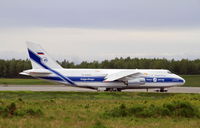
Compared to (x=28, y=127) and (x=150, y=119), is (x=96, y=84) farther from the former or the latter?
(x=28, y=127)

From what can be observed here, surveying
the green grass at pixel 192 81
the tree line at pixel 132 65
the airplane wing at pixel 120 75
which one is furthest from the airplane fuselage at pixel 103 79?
the tree line at pixel 132 65

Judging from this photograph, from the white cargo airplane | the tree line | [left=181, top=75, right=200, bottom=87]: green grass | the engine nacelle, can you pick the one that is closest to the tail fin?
the white cargo airplane


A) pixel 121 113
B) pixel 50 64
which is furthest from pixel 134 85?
pixel 121 113

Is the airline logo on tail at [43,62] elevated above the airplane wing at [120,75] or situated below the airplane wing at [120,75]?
above

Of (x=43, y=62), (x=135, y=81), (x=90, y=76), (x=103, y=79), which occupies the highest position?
(x=43, y=62)

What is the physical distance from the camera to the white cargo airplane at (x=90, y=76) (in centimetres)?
5338

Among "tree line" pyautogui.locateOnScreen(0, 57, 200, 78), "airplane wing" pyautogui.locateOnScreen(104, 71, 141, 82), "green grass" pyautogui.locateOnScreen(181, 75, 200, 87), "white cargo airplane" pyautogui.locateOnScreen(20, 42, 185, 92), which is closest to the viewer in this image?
"white cargo airplane" pyautogui.locateOnScreen(20, 42, 185, 92)

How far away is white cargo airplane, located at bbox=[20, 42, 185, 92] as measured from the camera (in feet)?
175

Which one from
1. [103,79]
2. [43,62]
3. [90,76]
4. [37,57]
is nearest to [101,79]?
[103,79]

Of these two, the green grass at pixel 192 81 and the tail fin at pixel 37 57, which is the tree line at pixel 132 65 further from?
the tail fin at pixel 37 57

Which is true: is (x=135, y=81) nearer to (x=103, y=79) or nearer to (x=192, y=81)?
(x=103, y=79)

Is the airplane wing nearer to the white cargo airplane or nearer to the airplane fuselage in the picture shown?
the white cargo airplane

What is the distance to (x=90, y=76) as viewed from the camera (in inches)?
2124

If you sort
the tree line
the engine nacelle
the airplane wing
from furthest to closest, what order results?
the tree line, the engine nacelle, the airplane wing
